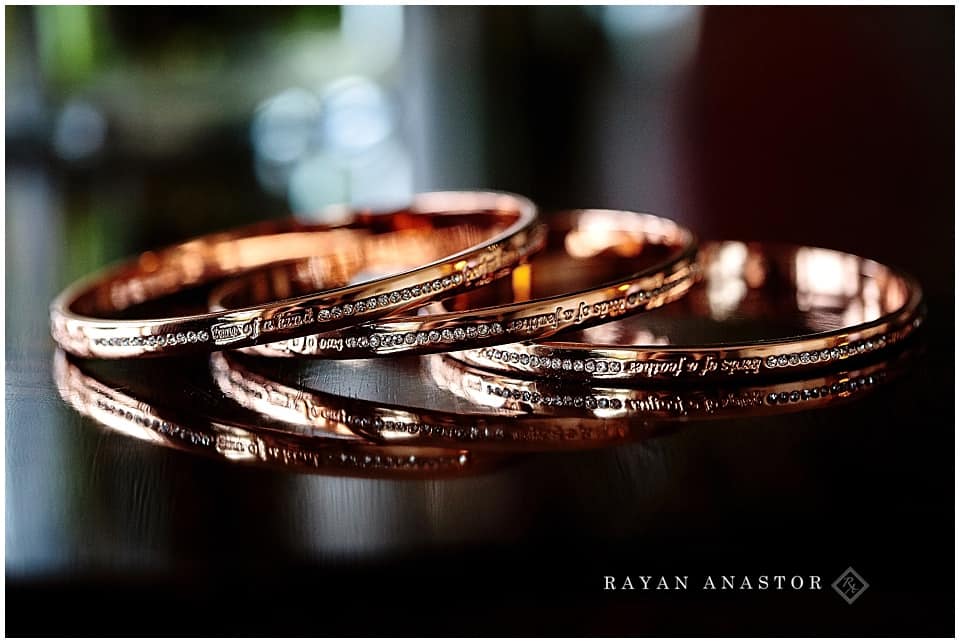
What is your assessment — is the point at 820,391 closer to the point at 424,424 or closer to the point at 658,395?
the point at 658,395

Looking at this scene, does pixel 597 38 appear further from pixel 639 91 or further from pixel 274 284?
pixel 274 284

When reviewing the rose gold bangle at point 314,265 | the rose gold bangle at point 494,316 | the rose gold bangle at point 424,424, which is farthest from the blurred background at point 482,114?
the rose gold bangle at point 424,424

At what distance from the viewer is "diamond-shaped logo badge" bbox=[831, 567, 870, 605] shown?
1.10ft

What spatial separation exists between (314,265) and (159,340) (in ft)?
0.85

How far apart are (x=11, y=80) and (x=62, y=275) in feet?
1.53

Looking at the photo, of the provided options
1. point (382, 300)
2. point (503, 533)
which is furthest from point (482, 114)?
point (503, 533)

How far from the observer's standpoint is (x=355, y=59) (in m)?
1.13

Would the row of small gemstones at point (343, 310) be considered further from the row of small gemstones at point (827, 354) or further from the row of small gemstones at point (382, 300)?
the row of small gemstones at point (827, 354)

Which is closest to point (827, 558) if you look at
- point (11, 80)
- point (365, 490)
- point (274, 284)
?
point (365, 490)

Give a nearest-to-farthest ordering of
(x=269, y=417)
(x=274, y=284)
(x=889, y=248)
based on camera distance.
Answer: (x=269, y=417) → (x=274, y=284) → (x=889, y=248)

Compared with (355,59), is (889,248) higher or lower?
lower

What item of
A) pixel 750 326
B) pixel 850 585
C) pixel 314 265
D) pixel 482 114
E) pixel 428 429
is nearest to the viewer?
pixel 850 585

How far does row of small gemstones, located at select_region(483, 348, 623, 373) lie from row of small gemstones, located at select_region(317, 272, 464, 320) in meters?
0.04

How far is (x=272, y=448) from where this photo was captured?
0.42 metres
